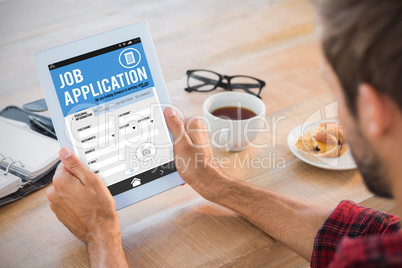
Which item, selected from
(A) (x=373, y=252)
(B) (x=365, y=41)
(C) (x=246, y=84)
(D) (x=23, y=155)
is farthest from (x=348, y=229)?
(D) (x=23, y=155)

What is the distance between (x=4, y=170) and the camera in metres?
1.05

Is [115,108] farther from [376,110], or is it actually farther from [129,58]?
[376,110]

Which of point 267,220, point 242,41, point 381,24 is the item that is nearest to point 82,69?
point 267,220

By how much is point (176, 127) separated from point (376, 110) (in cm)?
49

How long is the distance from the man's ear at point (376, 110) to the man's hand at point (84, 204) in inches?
20.4

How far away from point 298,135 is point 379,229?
1.19 ft

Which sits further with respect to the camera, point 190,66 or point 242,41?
point 242,41

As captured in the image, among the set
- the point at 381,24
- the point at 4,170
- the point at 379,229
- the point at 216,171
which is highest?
the point at 381,24

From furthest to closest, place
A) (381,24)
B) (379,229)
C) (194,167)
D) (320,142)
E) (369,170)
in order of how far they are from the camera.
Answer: (320,142), (194,167), (379,229), (369,170), (381,24)

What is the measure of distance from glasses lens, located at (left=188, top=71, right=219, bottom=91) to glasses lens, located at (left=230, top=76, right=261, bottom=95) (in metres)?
0.05

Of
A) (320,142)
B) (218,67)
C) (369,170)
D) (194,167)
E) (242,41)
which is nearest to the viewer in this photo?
(369,170)

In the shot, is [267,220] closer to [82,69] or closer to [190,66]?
[82,69]

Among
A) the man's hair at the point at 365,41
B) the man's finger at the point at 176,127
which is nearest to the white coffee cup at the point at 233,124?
the man's finger at the point at 176,127

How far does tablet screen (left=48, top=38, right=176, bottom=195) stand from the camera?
928mm
